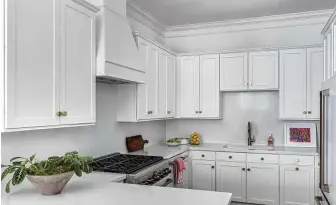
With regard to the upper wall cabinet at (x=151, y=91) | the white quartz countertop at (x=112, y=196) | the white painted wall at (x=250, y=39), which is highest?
the white painted wall at (x=250, y=39)

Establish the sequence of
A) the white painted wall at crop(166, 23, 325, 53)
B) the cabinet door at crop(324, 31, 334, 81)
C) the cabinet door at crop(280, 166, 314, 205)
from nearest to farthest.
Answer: the cabinet door at crop(324, 31, 334, 81) < the cabinet door at crop(280, 166, 314, 205) < the white painted wall at crop(166, 23, 325, 53)

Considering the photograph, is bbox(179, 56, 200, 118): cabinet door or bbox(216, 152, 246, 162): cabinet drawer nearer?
bbox(216, 152, 246, 162): cabinet drawer

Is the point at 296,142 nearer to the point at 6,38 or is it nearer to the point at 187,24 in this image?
the point at 187,24

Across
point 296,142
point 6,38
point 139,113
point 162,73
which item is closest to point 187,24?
point 162,73

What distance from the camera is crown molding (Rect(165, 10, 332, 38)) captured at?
415 centimetres

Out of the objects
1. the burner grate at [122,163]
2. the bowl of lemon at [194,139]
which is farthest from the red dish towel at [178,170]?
the bowl of lemon at [194,139]

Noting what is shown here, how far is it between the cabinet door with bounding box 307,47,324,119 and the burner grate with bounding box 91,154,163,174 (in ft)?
7.10

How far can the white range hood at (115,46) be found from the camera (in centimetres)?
255

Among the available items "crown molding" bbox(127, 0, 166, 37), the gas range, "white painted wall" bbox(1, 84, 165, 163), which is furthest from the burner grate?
"crown molding" bbox(127, 0, 166, 37)

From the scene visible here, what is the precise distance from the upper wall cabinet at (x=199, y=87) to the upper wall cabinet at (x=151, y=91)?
0.28 m

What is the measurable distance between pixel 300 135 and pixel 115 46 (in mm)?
2963

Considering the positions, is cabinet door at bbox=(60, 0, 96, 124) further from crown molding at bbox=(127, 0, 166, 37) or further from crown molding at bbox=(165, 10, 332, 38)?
crown molding at bbox=(165, 10, 332, 38)

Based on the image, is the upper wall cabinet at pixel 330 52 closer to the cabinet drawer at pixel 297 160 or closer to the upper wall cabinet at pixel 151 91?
the cabinet drawer at pixel 297 160

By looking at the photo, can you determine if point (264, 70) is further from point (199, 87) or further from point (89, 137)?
point (89, 137)
